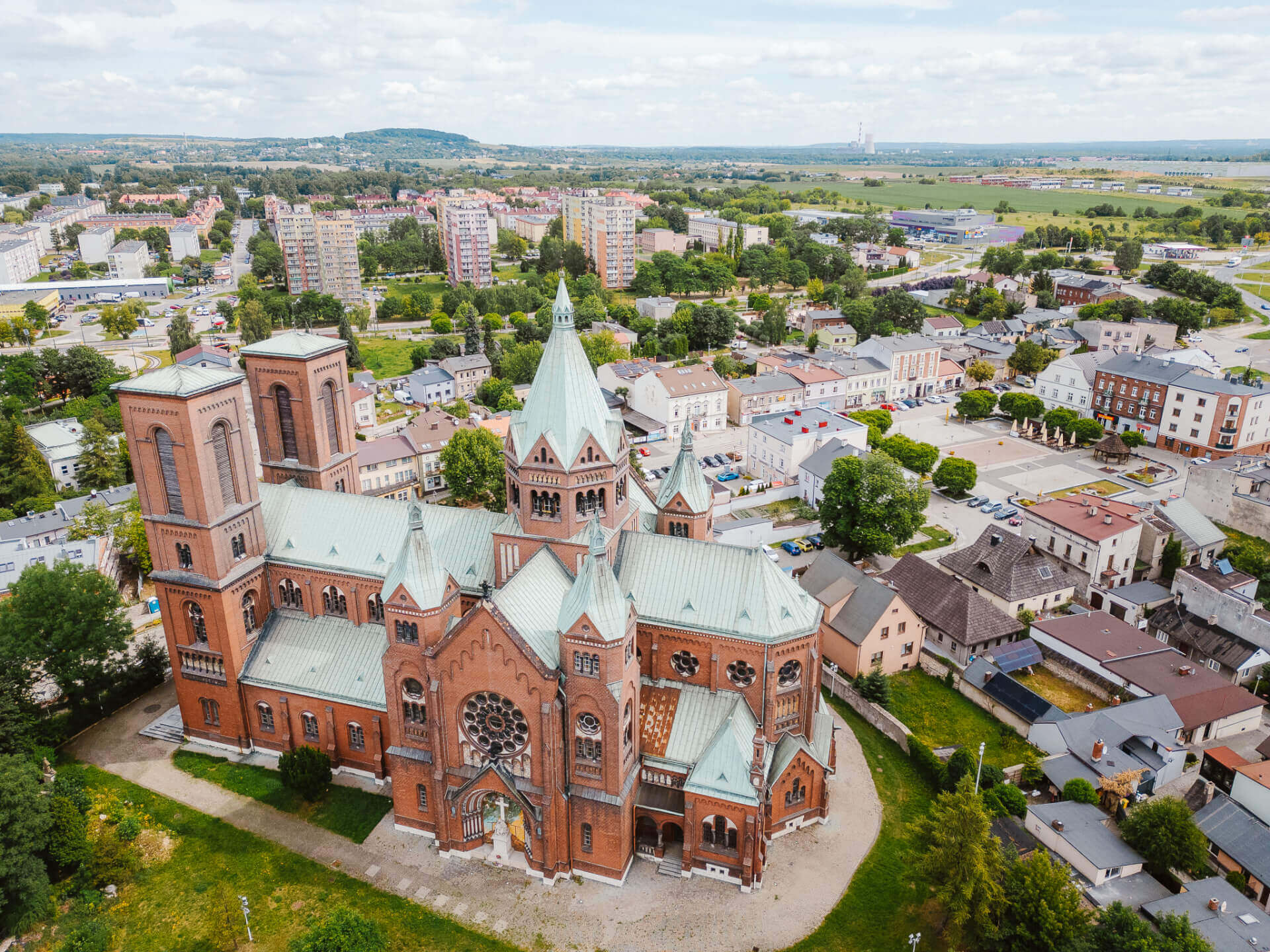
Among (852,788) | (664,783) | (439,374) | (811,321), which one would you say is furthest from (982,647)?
(811,321)

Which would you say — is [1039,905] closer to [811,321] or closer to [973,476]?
[973,476]

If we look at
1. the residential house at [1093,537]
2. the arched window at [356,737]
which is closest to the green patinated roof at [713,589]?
the arched window at [356,737]

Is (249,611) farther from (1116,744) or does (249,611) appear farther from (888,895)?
(1116,744)

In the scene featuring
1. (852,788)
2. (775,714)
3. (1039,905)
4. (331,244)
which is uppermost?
(331,244)

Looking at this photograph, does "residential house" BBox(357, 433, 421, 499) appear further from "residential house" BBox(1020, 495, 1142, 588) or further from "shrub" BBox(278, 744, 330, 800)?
"residential house" BBox(1020, 495, 1142, 588)

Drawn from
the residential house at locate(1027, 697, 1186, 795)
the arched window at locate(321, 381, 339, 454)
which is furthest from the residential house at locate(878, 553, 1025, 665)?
the arched window at locate(321, 381, 339, 454)

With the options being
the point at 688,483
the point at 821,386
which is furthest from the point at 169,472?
the point at 821,386

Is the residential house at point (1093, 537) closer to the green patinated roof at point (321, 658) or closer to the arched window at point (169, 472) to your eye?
the green patinated roof at point (321, 658)
